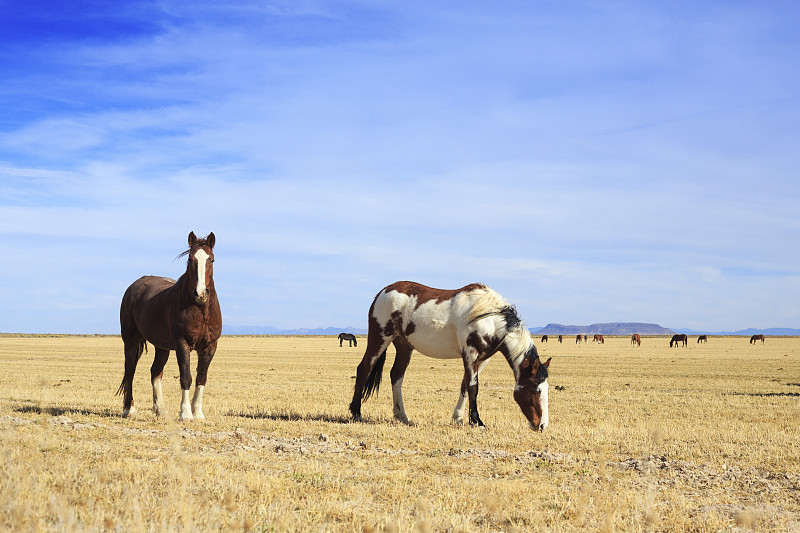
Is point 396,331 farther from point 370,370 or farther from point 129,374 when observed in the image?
point 129,374

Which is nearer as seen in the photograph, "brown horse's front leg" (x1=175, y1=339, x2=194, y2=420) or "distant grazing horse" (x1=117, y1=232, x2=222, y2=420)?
"distant grazing horse" (x1=117, y1=232, x2=222, y2=420)

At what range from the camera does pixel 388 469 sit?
8.19 metres

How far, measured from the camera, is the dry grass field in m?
5.75

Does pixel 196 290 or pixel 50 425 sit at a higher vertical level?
pixel 196 290

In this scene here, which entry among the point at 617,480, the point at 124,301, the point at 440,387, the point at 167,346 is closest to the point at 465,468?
the point at 617,480

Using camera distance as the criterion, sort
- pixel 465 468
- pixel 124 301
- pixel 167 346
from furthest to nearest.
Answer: pixel 124 301 → pixel 167 346 → pixel 465 468

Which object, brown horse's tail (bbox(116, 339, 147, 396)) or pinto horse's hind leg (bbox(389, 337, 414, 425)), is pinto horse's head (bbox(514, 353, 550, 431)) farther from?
brown horse's tail (bbox(116, 339, 147, 396))

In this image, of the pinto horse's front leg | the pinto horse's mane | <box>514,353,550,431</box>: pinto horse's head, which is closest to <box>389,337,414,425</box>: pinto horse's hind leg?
the pinto horse's front leg

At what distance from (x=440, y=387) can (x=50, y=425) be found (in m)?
13.7

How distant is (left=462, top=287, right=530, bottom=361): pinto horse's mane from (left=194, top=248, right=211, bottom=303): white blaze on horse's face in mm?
4826

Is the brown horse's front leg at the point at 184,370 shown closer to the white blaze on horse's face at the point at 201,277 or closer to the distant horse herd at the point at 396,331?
the distant horse herd at the point at 396,331

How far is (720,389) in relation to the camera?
21953 millimetres

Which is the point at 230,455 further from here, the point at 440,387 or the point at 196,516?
the point at 440,387

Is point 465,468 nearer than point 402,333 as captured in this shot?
Yes
